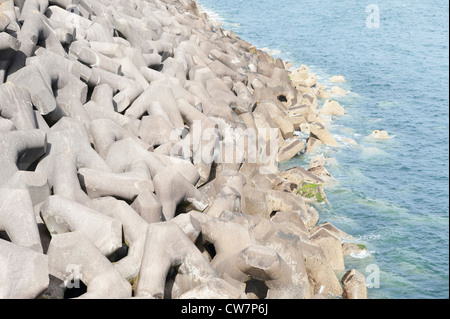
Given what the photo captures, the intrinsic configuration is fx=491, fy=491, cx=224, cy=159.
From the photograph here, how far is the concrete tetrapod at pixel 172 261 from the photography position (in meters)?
4.66

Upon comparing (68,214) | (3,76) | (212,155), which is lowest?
(212,155)

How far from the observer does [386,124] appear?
14.4 m

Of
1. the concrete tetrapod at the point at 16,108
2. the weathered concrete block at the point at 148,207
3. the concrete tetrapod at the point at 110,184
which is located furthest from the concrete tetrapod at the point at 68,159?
the weathered concrete block at the point at 148,207

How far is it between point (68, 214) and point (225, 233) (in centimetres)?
179

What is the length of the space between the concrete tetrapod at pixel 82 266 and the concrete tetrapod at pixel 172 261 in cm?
26

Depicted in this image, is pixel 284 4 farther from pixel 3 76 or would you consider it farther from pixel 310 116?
pixel 3 76

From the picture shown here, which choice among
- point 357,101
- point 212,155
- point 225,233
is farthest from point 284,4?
point 225,233

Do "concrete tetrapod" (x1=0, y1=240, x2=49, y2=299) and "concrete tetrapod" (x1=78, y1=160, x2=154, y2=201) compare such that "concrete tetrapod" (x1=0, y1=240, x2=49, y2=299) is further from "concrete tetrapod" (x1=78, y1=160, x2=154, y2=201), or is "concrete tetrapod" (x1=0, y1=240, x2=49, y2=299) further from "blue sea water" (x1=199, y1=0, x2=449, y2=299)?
"blue sea water" (x1=199, y1=0, x2=449, y2=299)

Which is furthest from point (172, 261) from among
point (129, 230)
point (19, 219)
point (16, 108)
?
point (16, 108)

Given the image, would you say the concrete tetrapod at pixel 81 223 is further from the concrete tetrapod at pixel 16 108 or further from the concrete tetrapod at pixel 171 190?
the concrete tetrapod at pixel 16 108

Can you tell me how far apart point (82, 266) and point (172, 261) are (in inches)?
34.2

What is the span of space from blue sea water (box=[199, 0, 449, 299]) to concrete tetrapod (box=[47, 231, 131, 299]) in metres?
3.78

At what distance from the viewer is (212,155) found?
7.75 metres

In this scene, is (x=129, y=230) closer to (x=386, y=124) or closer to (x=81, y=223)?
(x=81, y=223)
